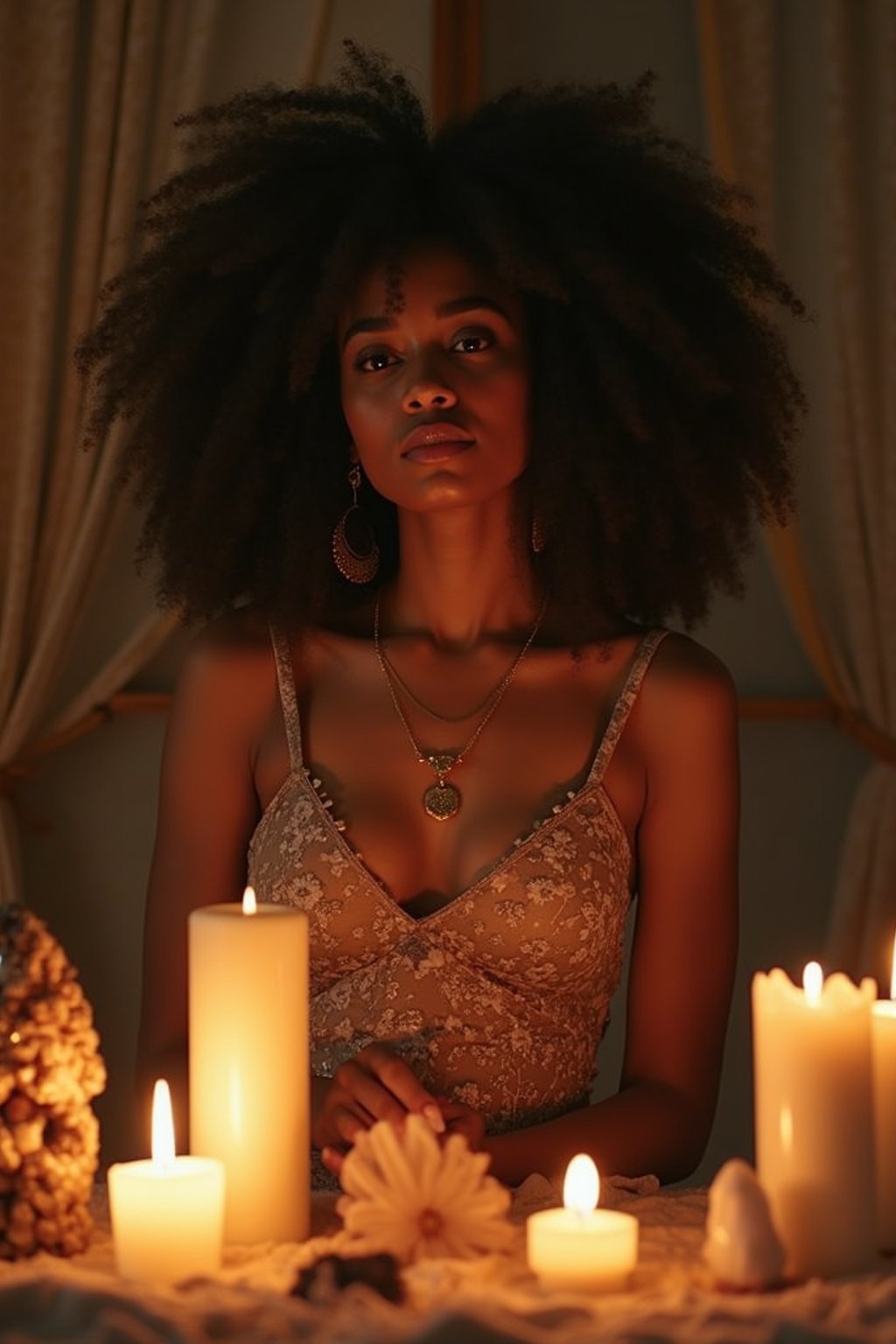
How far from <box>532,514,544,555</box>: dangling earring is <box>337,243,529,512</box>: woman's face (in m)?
0.10

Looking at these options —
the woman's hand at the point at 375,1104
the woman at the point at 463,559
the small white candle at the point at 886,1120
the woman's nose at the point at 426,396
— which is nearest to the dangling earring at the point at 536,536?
the woman at the point at 463,559

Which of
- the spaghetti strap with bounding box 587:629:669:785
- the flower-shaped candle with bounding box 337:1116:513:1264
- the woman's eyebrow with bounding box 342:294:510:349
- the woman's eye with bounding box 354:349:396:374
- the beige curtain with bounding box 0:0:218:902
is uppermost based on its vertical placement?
→ the beige curtain with bounding box 0:0:218:902

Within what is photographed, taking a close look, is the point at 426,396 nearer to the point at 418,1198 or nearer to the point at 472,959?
the point at 472,959

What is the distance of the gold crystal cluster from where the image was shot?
1148 millimetres

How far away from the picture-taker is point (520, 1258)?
119cm

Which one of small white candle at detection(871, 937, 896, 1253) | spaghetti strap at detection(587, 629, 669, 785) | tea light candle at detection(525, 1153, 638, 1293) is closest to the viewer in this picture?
tea light candle at detection(525, 1153, 638, 1293)

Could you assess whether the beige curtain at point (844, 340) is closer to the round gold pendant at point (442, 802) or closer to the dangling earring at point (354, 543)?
the dangling earring at point (354, 543)

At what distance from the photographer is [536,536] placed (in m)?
2.17

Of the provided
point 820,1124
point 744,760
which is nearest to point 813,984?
point 820,1124

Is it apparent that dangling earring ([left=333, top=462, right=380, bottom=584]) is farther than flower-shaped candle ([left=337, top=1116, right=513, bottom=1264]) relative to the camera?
Yes

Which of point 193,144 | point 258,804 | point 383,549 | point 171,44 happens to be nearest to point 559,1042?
point 258,804

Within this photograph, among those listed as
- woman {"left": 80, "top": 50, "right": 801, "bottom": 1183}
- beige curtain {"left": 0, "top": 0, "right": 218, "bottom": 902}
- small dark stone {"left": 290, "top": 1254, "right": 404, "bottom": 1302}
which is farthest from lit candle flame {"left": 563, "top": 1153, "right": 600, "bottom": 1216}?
beige curtain {"left": 0, "top": 0, "right": 218, "bottom": 902}

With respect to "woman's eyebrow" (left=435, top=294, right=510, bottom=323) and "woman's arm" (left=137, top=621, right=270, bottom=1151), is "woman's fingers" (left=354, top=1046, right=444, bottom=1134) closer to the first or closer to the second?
"woman's arm" (left=137, top=621, right=270, bottom=1151)

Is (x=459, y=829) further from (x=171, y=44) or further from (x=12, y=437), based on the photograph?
(x=171, y=44)
